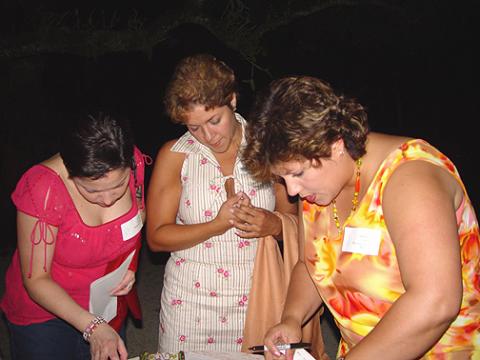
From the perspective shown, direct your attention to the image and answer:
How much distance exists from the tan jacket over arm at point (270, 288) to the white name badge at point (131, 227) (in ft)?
1.77

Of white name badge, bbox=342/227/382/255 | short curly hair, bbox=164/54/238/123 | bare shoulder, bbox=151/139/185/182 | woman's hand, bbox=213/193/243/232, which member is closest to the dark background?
short curly hair, bbox=164/54/238/123

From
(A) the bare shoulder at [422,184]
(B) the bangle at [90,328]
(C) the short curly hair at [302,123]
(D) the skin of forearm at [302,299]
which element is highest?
(C) the short curly hair at [302,123]

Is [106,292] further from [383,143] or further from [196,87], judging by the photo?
[383,143]

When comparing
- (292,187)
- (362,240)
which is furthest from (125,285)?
(362,240)

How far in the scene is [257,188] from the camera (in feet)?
7.47

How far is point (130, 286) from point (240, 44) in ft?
8.35

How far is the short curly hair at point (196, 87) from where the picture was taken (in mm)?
2039

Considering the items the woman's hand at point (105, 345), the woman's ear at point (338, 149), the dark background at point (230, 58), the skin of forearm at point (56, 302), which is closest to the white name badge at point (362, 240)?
the woman's ear at point (338, 149)

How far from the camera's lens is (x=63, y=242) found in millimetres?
1963

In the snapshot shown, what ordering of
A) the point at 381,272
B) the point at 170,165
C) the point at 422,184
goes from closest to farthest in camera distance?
the point at 422,184 → the point at 381,272 → the point at 170,165

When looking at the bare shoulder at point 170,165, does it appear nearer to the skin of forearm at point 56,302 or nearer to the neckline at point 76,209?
the neckline at point 76,209

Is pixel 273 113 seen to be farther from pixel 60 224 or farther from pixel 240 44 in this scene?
pixel 240 44

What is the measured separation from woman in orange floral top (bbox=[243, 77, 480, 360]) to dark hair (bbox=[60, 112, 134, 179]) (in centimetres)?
55

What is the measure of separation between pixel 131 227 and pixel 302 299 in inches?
30.6
